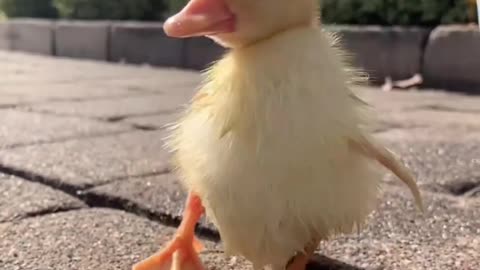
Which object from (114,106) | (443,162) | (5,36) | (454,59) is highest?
(443,162)

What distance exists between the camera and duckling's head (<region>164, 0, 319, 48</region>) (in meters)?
0.93

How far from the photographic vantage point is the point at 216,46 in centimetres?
538

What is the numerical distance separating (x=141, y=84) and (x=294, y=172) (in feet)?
11.3

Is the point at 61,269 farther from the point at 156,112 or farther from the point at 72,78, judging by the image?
the point at 72,78

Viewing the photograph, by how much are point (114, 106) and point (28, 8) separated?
18.4ft

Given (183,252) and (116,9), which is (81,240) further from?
(116,9)

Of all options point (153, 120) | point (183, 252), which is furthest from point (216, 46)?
point (183, 252)

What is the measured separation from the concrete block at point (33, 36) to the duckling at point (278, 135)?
624 cm

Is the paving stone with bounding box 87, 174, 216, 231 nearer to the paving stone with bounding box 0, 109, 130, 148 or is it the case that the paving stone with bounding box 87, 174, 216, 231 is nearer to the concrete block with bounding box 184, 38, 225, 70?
the paving stone with bounding box 0, 109, 130, 148

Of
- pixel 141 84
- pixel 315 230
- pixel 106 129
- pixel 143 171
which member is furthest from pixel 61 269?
pixel 141 84

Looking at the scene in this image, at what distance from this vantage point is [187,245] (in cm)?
117

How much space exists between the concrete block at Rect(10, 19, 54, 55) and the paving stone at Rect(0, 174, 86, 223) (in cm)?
545

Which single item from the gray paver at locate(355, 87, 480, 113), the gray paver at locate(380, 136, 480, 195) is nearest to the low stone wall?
the gray paver at locate(355, 87, 480, 113)

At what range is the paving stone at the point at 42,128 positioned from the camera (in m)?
2.34
